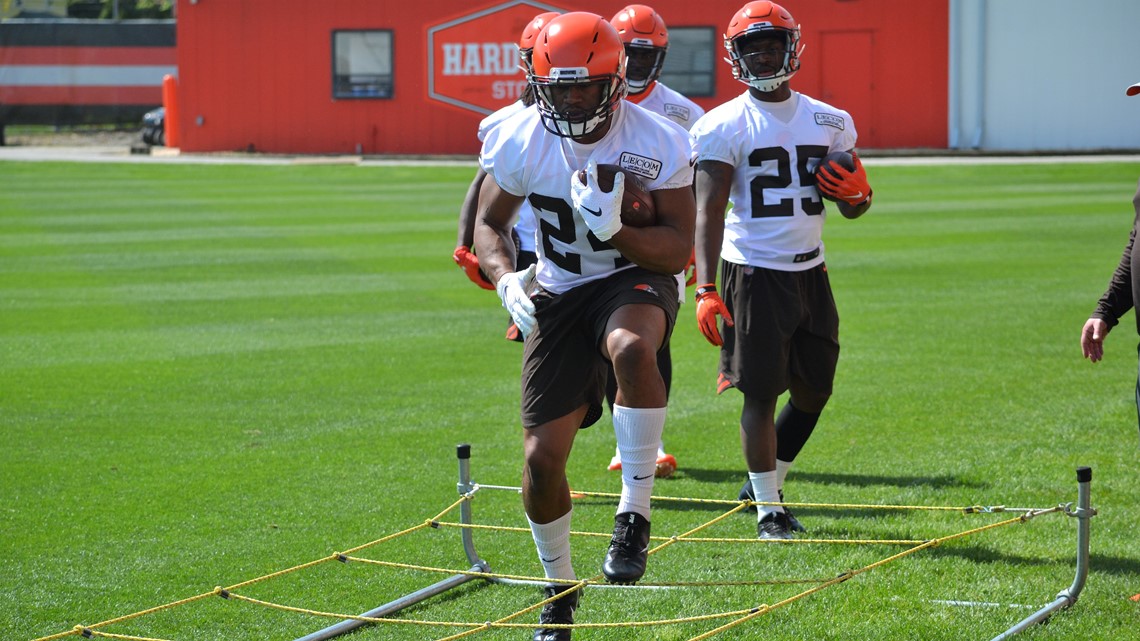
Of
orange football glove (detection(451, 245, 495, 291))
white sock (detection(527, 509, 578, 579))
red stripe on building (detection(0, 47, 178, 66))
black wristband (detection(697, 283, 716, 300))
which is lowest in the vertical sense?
white sock (detection(527, 509, 578, 579))

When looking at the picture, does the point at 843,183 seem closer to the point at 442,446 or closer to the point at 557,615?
the point at 557,615

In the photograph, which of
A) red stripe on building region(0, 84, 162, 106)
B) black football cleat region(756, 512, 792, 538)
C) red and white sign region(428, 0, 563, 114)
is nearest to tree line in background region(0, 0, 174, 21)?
red stripe on building region(0, 84, 162, 106)

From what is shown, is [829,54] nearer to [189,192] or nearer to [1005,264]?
[189,192]

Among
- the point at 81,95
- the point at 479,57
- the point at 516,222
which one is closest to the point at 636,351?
the point at 516,222

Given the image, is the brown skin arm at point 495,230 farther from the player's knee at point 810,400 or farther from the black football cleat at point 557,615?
the player's knee at point 810,400

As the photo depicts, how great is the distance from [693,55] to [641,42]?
29395 millimetres

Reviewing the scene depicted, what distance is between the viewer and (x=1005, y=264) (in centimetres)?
1599

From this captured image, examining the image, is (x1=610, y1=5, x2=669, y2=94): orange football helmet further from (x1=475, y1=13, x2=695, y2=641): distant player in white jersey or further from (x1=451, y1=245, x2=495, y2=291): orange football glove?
(x1=475, y1=13, x2=695, y2=641): distant player in white jersey

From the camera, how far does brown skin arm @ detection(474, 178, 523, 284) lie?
516cm

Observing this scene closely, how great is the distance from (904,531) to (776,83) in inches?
87.0

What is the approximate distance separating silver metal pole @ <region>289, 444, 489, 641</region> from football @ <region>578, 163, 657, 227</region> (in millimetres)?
1457

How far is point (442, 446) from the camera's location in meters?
8.20

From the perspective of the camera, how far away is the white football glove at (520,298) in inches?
190

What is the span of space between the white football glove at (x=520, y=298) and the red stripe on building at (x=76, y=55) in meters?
40.3
